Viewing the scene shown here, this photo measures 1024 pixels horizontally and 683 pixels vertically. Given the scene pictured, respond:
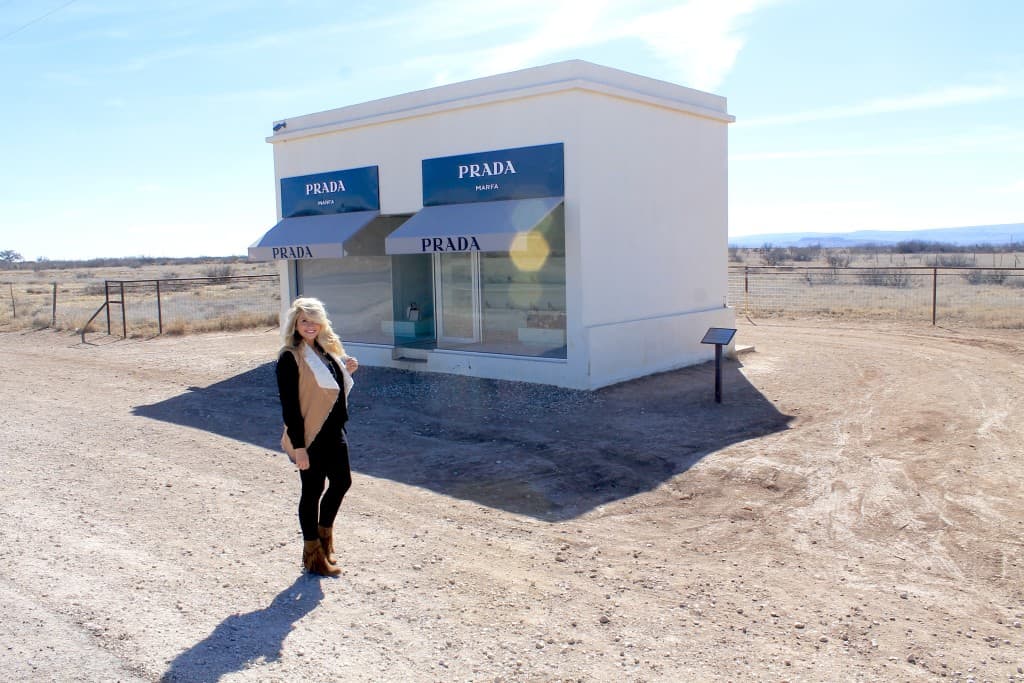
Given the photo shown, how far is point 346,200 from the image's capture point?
15477 millimetres

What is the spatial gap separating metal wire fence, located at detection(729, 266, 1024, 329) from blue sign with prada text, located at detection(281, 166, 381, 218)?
10.7 m

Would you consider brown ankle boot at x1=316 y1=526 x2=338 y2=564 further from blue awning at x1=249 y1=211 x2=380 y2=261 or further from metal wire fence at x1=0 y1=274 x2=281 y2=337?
metal wire fence at x1=0 y1=274 x2=281 y2=337

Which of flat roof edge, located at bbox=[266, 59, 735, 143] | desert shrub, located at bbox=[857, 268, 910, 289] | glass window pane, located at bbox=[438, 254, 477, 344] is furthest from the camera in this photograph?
desert shrub, located at bbox=[857, 268, 910, 289]

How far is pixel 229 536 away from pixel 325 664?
236 centimetres

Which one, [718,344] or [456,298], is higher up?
[456,298]

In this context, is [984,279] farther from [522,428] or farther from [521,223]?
[522,428]

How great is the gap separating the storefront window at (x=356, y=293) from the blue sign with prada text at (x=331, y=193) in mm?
1030

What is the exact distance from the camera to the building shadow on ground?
798cm

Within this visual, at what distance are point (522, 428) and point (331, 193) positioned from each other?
7.55 m

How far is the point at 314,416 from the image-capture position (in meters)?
5.46

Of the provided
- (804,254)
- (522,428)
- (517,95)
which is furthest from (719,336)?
(804,254)

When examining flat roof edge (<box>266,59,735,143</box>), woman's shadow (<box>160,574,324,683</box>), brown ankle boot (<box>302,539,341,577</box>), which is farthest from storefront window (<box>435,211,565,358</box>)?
woman's shadow (<box>160,574,324,683</box>)

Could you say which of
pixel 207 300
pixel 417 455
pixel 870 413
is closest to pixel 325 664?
pixel 417 455

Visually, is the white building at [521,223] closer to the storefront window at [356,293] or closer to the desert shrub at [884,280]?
the storefront window at [356,293]
